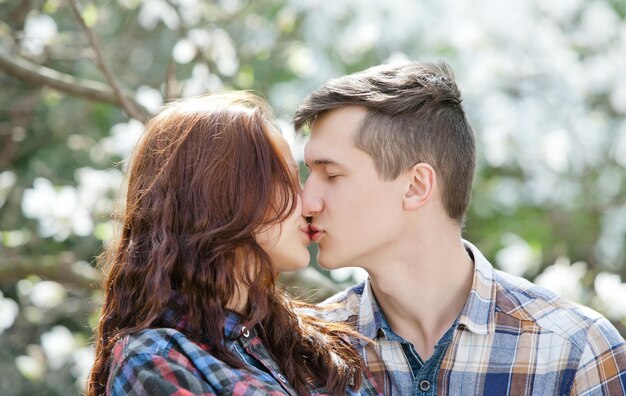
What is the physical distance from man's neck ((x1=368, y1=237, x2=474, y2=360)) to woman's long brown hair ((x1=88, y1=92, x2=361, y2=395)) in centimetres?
28

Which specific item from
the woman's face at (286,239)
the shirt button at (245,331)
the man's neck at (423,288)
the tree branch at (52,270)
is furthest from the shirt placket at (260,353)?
the tree branch at (52,270)

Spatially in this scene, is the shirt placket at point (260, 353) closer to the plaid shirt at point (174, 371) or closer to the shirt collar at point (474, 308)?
the plaid shirt at point (174, 371)

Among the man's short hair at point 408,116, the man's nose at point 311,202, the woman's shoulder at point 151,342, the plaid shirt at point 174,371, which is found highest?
the man's short hair at point 408,116

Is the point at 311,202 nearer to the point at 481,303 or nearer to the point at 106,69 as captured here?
the point at 481,303

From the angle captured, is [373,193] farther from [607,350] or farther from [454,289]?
[607,350]

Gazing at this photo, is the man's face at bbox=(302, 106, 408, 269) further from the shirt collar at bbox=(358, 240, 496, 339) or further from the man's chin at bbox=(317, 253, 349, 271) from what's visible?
the shirt collar at bbox=(358, 240, 496, 339)

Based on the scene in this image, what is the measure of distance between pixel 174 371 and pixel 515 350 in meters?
0.83

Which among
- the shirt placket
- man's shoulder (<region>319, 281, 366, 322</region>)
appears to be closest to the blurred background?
man's shoulder (<region>319, 281, 366, 322</region>)

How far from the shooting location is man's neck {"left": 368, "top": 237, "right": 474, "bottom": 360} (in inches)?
96.0

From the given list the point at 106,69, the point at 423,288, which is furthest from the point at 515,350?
the point at 106,69

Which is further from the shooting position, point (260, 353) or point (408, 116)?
point (408, 116)

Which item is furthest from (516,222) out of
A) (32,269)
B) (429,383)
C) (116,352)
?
(116,352)

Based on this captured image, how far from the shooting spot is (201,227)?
2.04m

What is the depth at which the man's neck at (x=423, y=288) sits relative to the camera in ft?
8.00
